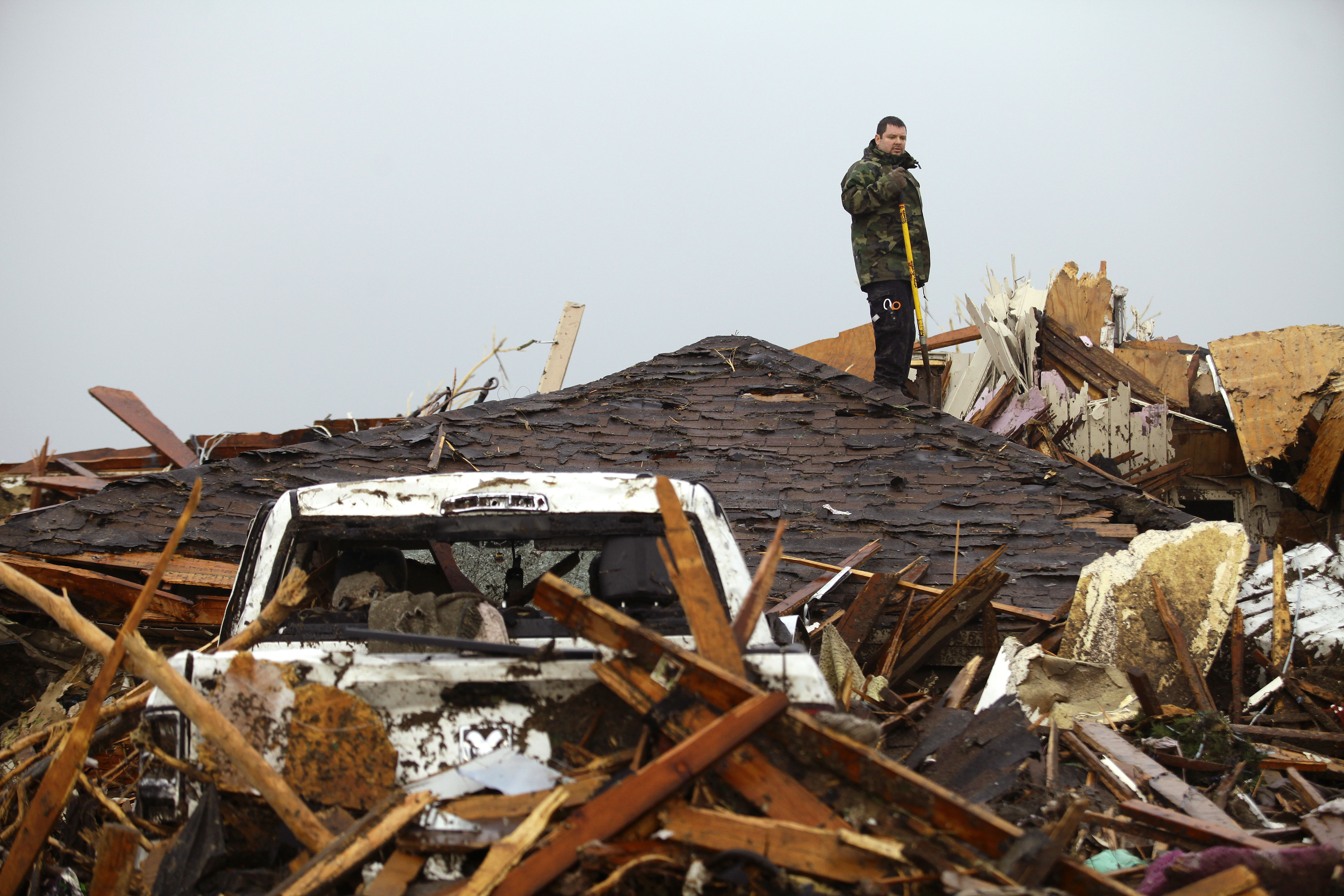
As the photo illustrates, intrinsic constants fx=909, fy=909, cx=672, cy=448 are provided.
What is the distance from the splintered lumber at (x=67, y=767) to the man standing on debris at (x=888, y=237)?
8397mm

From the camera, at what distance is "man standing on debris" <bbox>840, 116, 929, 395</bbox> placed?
989cm

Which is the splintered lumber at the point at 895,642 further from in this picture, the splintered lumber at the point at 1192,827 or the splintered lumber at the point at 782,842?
the splintered lumber at the point at 782,842

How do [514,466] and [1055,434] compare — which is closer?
[514,466]

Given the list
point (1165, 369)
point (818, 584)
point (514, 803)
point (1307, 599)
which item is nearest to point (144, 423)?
point (818, 584)

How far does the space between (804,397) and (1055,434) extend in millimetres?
3531

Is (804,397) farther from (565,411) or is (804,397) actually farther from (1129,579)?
(1129,579)

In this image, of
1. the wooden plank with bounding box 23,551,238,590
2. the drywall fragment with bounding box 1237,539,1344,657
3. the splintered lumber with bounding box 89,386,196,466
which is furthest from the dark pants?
the splintered lumber with bounding box 89,386,196,466

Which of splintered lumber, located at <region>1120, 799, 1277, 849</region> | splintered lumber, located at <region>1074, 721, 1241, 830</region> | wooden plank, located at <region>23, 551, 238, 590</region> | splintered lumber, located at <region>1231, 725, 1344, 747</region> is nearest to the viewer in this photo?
splintered lumber, located at <region>1120, 799, 1277, 849</region>

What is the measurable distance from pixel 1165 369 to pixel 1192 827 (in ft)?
33.8

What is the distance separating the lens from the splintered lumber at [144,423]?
9.93 m

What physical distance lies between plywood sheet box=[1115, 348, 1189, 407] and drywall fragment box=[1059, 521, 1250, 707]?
6.32 m

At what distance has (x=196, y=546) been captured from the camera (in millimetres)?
7129

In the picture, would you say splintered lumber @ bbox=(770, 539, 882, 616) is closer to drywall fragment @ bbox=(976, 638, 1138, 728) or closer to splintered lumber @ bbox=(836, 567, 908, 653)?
splintered lumber @ bbox=(836, 567, 908, 653)

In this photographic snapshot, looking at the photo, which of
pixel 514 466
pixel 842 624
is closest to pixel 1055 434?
pixel 842 624
